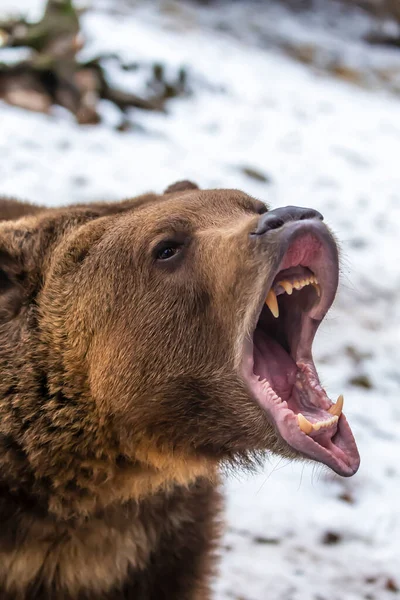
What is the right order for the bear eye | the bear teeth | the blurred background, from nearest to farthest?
the bear teeth → the bear eye → the blurred background

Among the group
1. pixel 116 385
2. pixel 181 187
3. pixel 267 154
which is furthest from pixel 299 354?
pixel 267 154

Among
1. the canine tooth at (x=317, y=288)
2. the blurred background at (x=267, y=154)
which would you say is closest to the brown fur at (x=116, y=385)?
the canine tooth at (x=317, y=288)

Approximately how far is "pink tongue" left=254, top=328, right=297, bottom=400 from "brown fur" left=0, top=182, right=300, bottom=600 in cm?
14

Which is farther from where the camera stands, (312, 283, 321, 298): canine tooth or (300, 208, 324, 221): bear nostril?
(312, 283, 321, 298): canine tooth

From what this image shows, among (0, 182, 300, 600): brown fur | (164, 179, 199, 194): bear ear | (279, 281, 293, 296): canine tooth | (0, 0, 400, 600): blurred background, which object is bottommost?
(0, 0, 400, 600): blurred background

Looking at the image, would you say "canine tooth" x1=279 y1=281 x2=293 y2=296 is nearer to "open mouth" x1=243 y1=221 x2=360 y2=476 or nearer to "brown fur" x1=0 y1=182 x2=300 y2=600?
"open mouth" x1=243 y1=221 x2=360 y2=476

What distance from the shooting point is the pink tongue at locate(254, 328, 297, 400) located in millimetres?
2330

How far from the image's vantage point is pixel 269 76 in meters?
10.9

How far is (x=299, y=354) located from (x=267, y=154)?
20.3 feet

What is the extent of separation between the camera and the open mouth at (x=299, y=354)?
212 centimetres

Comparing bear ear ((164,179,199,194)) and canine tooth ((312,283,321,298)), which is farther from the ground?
canine tooth ((312,283,321,298))

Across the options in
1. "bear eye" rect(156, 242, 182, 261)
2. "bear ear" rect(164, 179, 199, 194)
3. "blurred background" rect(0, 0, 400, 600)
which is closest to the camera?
"bear eye" rect(156, 242, 182, 261)

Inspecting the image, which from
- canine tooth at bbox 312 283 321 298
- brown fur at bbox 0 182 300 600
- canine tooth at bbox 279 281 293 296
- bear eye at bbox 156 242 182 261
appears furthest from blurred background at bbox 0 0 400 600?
bear eye at bbox 156 242 182 261

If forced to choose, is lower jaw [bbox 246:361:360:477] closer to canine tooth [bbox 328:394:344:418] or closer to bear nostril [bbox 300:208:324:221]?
canine tooth [bbox 328:394:344:418]
